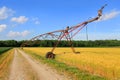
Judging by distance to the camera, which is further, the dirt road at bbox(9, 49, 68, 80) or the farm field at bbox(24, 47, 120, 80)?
the farm field at bbox(24, 47, 120, 80)

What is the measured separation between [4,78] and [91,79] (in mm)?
5527

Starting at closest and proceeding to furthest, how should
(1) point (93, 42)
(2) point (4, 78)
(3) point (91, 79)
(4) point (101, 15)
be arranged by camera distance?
1. (3) point (91, 79)
2. (2) point (4, 78)
3. (4) point (101, 15)
4. (1) point (93, 42)

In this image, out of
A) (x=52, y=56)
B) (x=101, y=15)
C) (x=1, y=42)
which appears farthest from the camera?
(x=1, y=42)

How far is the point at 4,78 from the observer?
1641 cm

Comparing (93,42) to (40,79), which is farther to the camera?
(93,42)

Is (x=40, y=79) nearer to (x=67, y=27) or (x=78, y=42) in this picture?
(x=67, y=27)

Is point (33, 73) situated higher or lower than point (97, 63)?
lower

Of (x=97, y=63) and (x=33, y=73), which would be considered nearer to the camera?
(x=33, y=73)

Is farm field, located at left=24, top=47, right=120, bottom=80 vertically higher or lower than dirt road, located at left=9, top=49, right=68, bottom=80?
higher

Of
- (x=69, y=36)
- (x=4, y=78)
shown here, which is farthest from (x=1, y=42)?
(x=4, y=78)

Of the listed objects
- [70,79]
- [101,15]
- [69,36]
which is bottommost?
[70,79]

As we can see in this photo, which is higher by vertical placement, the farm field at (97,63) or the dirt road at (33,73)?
the farm field at (97,63)

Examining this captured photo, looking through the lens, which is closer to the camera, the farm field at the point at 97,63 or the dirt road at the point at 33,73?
the dirt road at the point at 33,73

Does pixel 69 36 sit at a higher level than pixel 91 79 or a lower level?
higher
